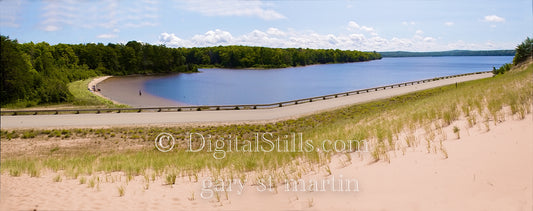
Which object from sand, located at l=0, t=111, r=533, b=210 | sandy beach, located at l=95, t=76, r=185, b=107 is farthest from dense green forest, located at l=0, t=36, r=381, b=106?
sand, located at l=0, t=111, r=533, b=210

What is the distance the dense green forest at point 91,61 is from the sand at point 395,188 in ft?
129

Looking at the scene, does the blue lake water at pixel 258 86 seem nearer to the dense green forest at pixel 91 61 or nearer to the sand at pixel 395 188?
the dense green forest at pixel 91 61

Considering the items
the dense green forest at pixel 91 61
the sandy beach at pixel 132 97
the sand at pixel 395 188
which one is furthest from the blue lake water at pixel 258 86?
the sand at pixel 395 188

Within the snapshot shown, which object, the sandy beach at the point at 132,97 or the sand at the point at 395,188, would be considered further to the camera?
the sandy beach at the point at 132,97

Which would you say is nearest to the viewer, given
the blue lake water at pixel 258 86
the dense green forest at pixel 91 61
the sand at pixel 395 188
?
the sand at pixel 395 188

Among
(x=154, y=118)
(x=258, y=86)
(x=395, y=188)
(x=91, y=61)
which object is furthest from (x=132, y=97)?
(x=91, y=61)

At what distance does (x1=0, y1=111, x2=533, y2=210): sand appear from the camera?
4.85 m

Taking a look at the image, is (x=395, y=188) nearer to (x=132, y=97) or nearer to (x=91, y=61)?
(x=132, y=97)

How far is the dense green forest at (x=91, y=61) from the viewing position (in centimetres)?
4025

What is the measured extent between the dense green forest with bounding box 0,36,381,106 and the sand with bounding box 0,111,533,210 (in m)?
39.4

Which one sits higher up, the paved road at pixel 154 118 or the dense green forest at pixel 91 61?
the dense green forest at pixel 91 61

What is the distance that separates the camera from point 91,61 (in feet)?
320

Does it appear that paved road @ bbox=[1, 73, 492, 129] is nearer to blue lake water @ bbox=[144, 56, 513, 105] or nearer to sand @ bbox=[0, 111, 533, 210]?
sand @ bbox=[0, 111, 533, 210]

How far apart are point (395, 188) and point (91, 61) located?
358 ft
